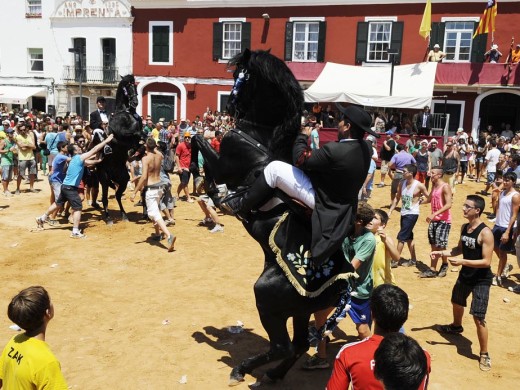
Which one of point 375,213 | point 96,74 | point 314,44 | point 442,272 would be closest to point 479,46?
point 314,44

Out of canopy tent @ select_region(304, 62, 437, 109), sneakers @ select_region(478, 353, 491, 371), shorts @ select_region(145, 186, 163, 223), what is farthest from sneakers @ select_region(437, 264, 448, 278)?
canopy tent @ select_region(304, 62, 437, 109)

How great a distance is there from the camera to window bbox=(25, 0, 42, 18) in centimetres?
3080

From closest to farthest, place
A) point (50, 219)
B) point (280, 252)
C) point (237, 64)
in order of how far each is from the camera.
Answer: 1. point (280, 252)
2. point (237, 64)
3. point (50, 219)

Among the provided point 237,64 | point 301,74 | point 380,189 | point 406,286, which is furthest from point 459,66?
point 237,64

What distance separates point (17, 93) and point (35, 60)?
2.29 metres

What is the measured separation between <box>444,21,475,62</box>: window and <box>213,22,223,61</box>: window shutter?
11.1 metres

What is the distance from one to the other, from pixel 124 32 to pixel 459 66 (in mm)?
17797

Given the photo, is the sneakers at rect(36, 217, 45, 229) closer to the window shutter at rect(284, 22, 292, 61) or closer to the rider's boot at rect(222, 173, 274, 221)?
the rider's boot at rect(222, 173, 274, 221)

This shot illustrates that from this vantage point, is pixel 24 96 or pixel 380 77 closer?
pixel 380 77

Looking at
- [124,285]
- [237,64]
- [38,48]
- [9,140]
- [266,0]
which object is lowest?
[124,285]

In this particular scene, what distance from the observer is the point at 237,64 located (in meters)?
5.11

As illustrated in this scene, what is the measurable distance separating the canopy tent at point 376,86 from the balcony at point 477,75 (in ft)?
2.65

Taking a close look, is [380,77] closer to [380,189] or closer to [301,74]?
[301,74]

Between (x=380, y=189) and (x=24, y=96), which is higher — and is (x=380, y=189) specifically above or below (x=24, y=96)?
below
